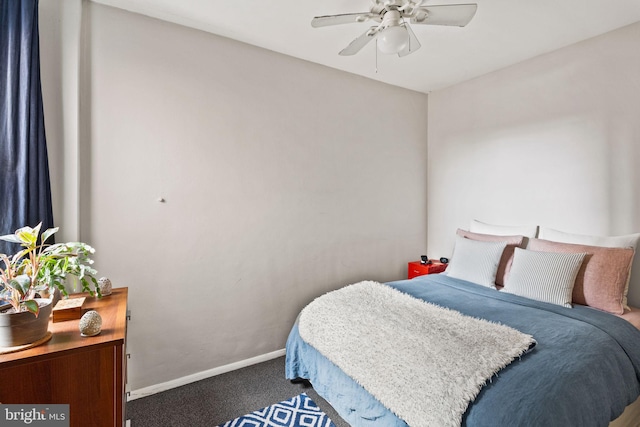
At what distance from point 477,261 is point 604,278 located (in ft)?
2.68

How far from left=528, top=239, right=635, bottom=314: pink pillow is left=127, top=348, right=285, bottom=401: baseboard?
2.38 meters

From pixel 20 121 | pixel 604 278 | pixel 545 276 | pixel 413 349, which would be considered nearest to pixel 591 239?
pixel 604 278

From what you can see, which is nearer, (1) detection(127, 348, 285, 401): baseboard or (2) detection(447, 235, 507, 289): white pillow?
(1) detection(127, 348, 285, 401): baseboard

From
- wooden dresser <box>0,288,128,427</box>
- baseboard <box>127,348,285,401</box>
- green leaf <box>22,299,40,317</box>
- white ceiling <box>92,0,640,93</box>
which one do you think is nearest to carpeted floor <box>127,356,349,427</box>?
baseboard <box>127,348,285,401</box>

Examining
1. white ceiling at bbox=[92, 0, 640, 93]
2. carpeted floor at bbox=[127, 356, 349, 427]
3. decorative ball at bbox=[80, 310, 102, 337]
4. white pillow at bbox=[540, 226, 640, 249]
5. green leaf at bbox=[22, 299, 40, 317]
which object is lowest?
carpeted floor at bbox=[127, 356, 349, 427]

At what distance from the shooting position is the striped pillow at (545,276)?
2.24m

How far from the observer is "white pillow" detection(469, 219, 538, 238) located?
2.90m

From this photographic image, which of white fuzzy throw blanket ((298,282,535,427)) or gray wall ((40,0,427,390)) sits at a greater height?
gray wall ((40,0,427,390))

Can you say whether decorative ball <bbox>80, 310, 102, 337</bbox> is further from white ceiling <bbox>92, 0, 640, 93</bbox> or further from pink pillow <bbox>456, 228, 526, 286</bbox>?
pink pillow <bbox>456, 228, 526, 286</bbox>

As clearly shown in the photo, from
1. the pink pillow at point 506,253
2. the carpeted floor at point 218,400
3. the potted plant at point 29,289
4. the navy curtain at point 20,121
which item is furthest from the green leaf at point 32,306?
the pink pillow at point 506,253

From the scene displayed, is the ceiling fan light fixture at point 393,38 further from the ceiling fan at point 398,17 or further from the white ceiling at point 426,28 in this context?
the white ceiling at point 426,28

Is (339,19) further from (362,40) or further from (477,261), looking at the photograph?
(477,261)

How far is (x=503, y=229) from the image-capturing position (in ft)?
10.0

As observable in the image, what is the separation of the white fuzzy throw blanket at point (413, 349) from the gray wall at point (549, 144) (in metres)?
1.56
